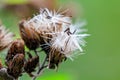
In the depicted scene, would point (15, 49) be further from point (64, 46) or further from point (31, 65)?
point (64, 46)

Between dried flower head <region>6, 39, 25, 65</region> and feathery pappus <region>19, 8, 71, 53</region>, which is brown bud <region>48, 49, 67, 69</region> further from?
dried flower head <region>6, 39, 25, 65</region>

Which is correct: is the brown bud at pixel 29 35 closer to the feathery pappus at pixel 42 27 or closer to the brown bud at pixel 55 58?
the feathery pappus at pixel 42 27

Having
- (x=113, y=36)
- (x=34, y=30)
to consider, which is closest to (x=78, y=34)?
(x=34, y=30)

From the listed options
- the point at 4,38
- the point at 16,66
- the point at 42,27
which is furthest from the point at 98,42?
the point at 16,66

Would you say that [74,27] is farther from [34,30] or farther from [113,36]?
[113,36]

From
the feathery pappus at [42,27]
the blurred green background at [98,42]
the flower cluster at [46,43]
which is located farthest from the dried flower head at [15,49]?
the blurred green background at [98,42]

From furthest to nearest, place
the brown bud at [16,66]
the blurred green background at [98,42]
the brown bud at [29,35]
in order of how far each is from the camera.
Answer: the blurred green background at [98,42], the brown bud at [29,35], the brown bud at [16,66]
